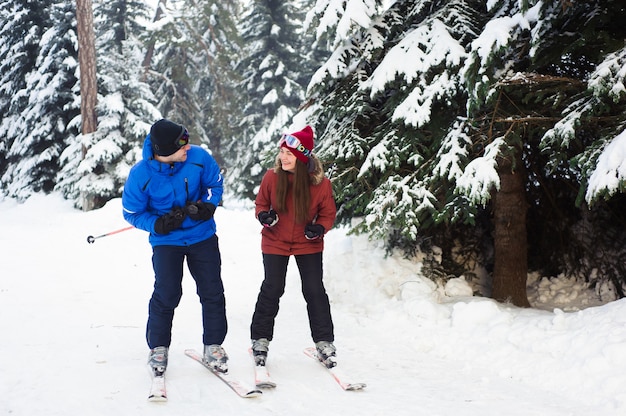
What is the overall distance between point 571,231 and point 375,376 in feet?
12.6

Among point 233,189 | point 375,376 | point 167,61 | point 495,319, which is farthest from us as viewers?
point 167,61

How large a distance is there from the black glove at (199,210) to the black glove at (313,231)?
744mm

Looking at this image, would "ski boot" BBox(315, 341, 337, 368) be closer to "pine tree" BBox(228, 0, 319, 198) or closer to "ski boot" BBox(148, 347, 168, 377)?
"ski boot" BBox(148, 347, 168, 377)

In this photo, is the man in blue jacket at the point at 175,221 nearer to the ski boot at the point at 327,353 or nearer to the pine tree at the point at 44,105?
the ski boot at the point at 327,353

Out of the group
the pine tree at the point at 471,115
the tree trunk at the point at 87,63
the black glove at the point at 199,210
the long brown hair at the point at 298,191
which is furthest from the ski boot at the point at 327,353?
the tree trunk at the point at 87,63

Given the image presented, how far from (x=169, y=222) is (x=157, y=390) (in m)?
1.16

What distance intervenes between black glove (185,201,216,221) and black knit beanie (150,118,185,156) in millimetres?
416

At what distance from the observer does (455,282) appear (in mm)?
6230

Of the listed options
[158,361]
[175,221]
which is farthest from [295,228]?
[158,361]

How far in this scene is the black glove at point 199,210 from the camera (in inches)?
145

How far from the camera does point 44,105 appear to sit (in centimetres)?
1661

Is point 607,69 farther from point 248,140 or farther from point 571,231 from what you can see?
point 248,140

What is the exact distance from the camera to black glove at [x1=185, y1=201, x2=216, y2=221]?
3695 millimetres

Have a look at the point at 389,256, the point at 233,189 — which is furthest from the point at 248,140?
the point at 389,256
